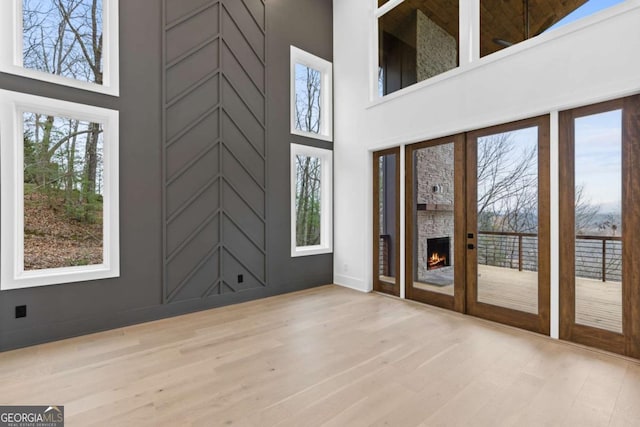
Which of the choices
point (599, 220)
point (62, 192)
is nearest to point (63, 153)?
point (62, 192)

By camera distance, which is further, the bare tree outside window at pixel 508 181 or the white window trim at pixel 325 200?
the white window trim at pixel 325 200

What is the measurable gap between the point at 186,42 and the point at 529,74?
3996mm

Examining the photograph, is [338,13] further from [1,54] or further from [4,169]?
[4,169]

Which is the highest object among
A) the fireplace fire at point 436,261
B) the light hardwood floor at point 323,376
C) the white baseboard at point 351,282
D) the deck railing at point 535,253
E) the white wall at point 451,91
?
the white wall at point 451,91

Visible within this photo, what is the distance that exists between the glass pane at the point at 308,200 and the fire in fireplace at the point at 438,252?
195 cm

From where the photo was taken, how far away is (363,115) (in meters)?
5.02

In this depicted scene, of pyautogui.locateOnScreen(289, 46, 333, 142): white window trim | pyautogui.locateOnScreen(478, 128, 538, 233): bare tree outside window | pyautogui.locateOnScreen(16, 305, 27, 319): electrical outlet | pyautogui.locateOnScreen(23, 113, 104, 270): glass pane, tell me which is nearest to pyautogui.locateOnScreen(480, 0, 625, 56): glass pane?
pyautogui.locateOnScreen(478, 128, 538, 233): bare tree outside window

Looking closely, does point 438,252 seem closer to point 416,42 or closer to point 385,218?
point 385,218

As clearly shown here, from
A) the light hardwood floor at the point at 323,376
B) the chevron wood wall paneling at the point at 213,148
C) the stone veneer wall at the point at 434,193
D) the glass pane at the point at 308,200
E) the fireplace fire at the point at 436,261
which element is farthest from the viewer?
the glass pane at the point at 308,200

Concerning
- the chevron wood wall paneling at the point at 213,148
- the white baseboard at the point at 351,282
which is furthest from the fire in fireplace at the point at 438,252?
the chevron wood wall paneling at the point at 213,148

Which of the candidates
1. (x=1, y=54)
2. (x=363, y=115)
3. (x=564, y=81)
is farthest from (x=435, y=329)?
(x=1, y=54)

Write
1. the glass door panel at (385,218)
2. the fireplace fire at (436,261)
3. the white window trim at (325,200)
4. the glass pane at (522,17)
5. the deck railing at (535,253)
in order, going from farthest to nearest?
the white window trim at (325,200) → the glass door panel at (385,218) → the fireplace fire at (436,261) → the glass pane at (522,17) → the deck railing at (535,253)

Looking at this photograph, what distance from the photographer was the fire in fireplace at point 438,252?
13.2ft

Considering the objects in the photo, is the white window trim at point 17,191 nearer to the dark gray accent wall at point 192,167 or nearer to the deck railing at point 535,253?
the dark gray accent wall at point 192,167
